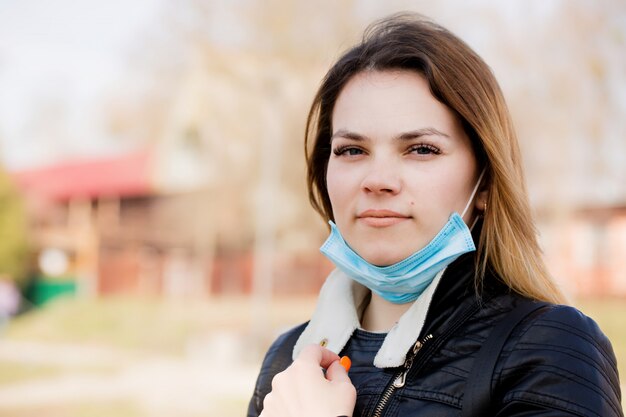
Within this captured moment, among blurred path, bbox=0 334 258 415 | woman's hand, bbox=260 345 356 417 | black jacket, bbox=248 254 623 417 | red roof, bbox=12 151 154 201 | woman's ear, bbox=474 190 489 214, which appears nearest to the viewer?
black jacket, bbox=248 254 623 417

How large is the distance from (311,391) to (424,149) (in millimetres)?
528

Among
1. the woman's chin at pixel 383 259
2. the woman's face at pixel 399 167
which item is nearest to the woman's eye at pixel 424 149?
the woman's face at pixel 399 167

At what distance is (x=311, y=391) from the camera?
1453 mm

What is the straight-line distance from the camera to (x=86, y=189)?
24.6 metres

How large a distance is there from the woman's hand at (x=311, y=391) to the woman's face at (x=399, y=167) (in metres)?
0.25

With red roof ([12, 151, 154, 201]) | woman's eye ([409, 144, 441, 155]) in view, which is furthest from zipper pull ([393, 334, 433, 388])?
red roof ([12, 151, 154, 201])

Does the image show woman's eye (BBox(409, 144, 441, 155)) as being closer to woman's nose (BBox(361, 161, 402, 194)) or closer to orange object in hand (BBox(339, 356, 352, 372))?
woman's nose (BBox(361, 161, 402, 194))

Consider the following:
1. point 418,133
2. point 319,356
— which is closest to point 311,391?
point 319,356

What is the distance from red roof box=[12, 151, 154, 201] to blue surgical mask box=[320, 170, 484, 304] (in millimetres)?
22551

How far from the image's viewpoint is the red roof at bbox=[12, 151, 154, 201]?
947 inches

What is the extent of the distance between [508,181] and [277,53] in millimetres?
14777

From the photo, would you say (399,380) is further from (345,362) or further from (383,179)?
(383,179)

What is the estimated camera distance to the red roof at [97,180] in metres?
24.0

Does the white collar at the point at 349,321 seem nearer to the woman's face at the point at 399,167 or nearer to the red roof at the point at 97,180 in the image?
the woman's face at the point at 399,167
